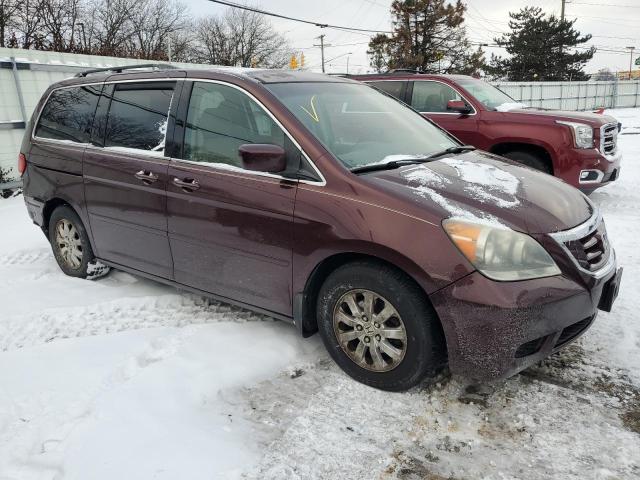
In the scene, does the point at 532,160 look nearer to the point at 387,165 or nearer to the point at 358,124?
the point at 358,124

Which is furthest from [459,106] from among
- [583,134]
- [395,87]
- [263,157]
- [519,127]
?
[263,157]

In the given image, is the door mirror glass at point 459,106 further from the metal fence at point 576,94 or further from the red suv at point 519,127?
A: the metal fence at point 576,94

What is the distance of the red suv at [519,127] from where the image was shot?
6699 mm

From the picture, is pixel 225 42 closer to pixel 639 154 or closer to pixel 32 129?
pixel 639 154

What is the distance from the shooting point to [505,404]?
2.74 metres

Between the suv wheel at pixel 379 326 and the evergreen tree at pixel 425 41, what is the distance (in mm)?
38051

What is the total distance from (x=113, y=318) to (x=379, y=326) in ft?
7.08

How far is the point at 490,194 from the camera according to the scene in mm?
2775

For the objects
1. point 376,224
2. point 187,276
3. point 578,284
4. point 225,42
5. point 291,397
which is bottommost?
point 291,397

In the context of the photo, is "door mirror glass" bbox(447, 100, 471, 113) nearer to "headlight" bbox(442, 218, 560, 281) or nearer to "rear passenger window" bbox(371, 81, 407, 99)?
"rear passenger window" bbox(371, 81, 407, 99)

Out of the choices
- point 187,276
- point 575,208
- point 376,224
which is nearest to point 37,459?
point 187,276

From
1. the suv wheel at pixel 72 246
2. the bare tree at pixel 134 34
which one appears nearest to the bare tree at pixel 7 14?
the bare tree at pixel 134 34

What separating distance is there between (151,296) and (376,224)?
2334 millimetres

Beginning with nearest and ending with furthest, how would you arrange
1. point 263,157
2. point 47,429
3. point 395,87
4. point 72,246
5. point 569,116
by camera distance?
point 47,429, point 263,157, point 72,246, point 569,116, point 395,87
